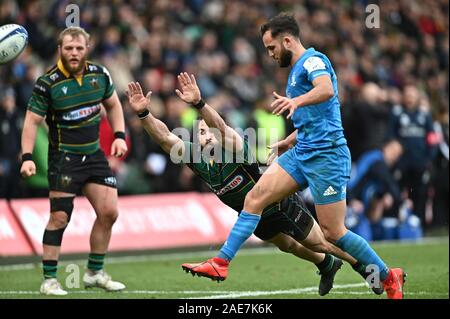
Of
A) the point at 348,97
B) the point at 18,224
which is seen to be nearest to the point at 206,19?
the point at 348,97

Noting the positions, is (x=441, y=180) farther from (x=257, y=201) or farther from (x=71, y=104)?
(x=257, y=201)

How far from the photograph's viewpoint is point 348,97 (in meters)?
18.8

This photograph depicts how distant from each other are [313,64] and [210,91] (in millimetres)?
10524

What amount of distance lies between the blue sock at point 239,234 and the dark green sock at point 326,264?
1.29 m

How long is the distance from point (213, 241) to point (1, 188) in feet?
10.5

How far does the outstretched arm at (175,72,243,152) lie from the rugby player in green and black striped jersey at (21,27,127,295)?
1.53 meters

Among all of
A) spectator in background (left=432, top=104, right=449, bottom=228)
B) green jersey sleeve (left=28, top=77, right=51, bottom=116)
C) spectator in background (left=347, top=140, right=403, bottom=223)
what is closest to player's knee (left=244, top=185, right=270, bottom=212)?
green jersey sleeve (left=28, top=77, right=51, bottom=116)

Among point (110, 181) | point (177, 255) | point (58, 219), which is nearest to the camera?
point (58, 219)

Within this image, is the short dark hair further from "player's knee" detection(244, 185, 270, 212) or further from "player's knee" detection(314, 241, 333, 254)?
"player's knee" detection(314, 241, 333, 254)

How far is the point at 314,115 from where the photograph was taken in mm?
8555

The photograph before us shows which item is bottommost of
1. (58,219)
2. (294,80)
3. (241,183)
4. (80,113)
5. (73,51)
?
(58,219)

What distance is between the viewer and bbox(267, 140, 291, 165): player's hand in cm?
933

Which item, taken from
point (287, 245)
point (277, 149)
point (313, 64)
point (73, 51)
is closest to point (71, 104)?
point (73, 51)

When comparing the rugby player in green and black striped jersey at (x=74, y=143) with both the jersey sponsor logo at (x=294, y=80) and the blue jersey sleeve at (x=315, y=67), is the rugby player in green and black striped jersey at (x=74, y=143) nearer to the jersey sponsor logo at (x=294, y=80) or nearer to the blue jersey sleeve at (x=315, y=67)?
the jersey sponsor logo at (x=294, y=80)
